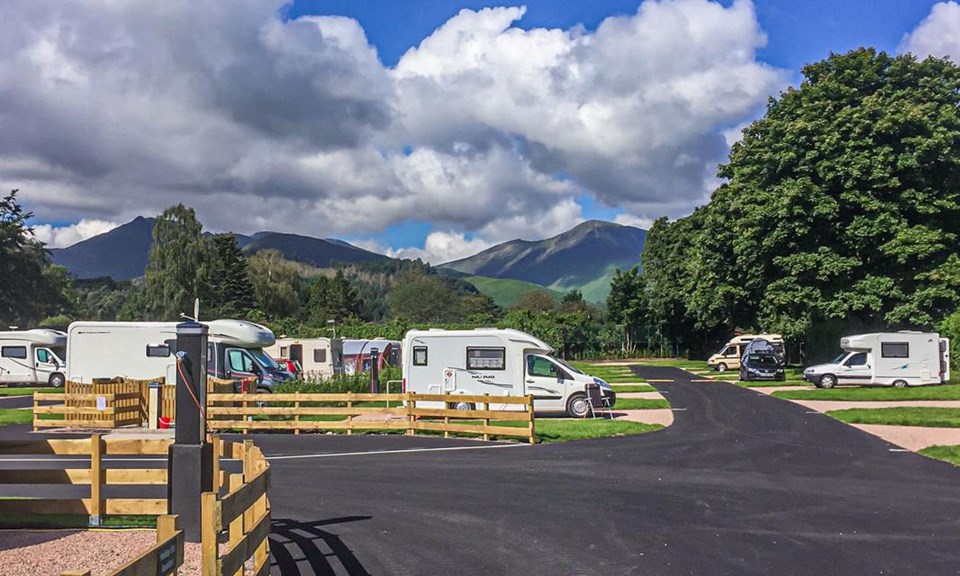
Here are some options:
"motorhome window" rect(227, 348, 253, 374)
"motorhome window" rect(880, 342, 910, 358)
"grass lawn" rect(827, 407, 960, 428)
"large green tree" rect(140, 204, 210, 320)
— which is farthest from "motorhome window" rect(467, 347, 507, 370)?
"large green tree" rect(140, 204, 210, 320)

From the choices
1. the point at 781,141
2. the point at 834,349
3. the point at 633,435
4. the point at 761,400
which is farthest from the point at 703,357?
the point at 633,435

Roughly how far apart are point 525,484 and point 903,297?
28.2 meters

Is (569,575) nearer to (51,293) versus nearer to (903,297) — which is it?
(903,297)

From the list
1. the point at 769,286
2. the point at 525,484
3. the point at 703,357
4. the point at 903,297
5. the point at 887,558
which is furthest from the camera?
the point at 703,357

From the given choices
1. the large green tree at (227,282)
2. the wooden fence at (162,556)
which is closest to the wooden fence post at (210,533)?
the wooden fence at (162,556)

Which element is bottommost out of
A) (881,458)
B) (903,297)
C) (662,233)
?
(881,458)

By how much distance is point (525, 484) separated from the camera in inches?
477

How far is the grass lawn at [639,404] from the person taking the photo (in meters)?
24.2

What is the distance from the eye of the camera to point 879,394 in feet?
94.8

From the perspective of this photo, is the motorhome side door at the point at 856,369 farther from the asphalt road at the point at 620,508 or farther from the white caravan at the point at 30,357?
the white caravan at the point at 30,357

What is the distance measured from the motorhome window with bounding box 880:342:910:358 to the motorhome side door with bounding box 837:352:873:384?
2.32 ft

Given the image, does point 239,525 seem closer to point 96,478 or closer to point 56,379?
point 96,478

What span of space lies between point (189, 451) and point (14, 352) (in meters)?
36.0

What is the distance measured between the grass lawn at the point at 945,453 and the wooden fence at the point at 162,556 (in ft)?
44.9
